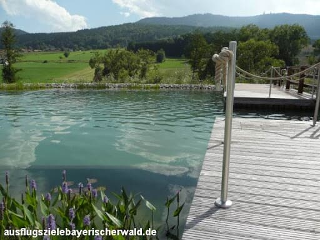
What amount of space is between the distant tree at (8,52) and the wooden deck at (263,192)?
30012 mm

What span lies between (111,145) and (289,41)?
49.8m

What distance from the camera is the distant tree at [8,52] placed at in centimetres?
2984

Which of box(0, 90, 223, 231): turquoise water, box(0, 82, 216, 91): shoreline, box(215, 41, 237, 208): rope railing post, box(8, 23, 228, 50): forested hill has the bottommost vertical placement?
box(0, 90, 223, 231): turquoise water

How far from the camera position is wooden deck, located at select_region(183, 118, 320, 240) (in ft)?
8.07

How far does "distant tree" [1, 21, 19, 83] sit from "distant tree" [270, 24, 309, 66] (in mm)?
38151

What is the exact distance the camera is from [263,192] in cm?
310

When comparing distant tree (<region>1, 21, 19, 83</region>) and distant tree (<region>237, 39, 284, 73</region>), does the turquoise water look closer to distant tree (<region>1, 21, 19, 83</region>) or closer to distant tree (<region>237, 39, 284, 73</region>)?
distant tree (<region>237, 39, 284, 73</region>)

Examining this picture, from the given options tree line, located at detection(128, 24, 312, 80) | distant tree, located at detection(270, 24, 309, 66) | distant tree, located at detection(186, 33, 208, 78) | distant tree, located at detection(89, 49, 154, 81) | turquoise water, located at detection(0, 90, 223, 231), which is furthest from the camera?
distant tree, located at detection(270, 24, 309, 66)

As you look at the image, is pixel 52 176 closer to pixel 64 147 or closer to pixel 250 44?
pixel 64 147

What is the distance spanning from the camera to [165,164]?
21.4 ft

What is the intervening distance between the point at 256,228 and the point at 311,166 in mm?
1758

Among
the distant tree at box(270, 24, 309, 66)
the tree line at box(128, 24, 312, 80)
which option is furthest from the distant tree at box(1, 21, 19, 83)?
the distant tree at box(270, 24, 309, 66)

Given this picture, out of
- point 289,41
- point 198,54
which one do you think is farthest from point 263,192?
point 289,41

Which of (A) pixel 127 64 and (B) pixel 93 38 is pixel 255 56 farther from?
(B) pixel 93 38
